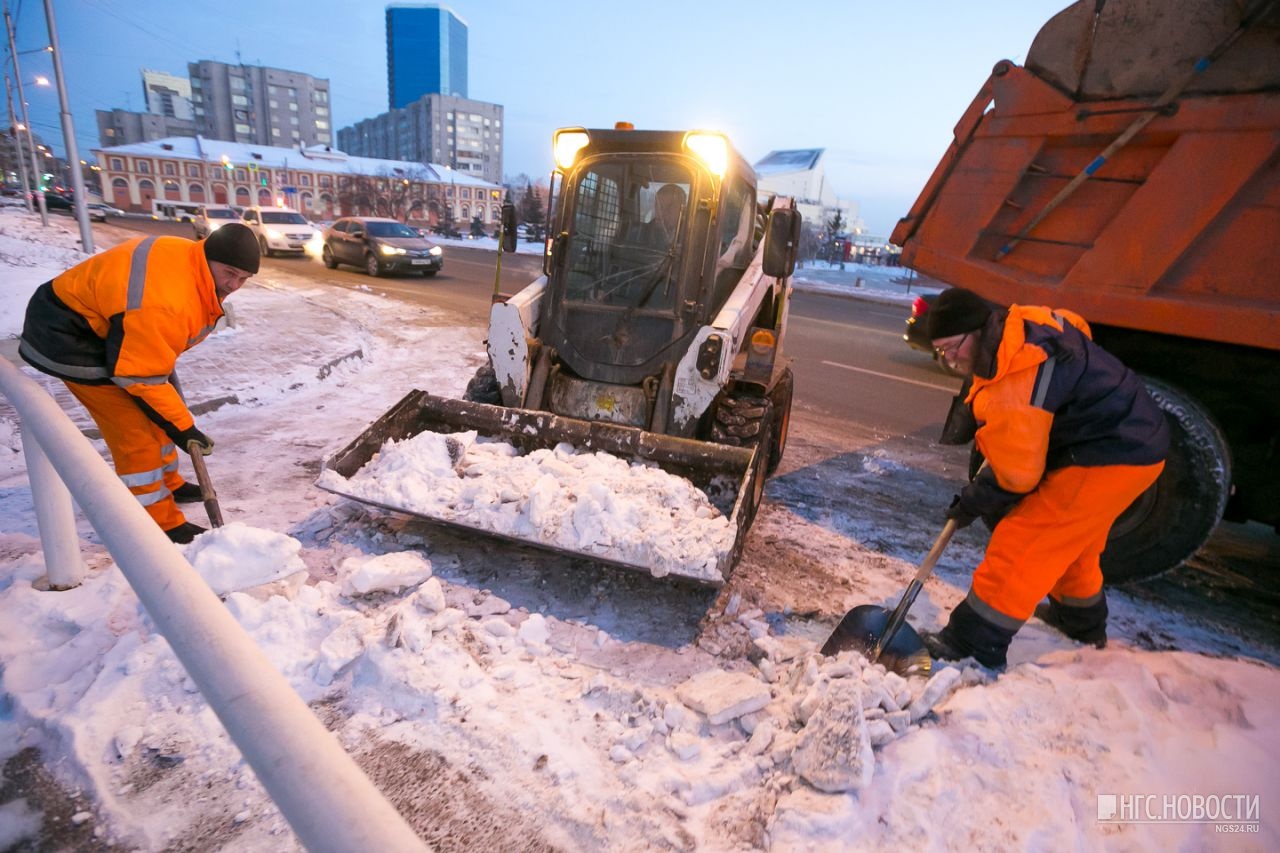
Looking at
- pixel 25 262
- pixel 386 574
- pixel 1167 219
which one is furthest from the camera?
Answer: pixel 25 262

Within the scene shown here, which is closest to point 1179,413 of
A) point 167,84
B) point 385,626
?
point 385,626

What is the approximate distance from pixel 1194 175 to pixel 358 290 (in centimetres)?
1310

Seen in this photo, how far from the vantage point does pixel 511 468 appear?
3.42 meters

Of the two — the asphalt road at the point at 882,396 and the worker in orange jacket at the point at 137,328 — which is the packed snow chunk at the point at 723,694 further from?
the worker in orange jacket at the point at 137,328

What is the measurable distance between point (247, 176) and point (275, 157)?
343 centimetres

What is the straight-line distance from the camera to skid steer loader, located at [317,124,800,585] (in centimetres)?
374

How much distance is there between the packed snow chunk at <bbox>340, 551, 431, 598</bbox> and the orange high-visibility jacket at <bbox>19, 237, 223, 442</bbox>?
1.09 metres

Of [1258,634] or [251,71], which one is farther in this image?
[251,71]

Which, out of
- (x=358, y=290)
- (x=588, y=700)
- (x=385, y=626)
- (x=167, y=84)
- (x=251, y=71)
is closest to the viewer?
(x=588, y=700)

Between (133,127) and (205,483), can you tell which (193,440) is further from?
(133,127)

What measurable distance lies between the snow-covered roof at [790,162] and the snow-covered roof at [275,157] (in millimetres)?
29175

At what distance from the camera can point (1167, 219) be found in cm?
316

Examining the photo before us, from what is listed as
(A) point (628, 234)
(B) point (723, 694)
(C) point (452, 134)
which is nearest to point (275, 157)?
(C) point (452, 134)

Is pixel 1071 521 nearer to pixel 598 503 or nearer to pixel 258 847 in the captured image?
pixel 598 503
